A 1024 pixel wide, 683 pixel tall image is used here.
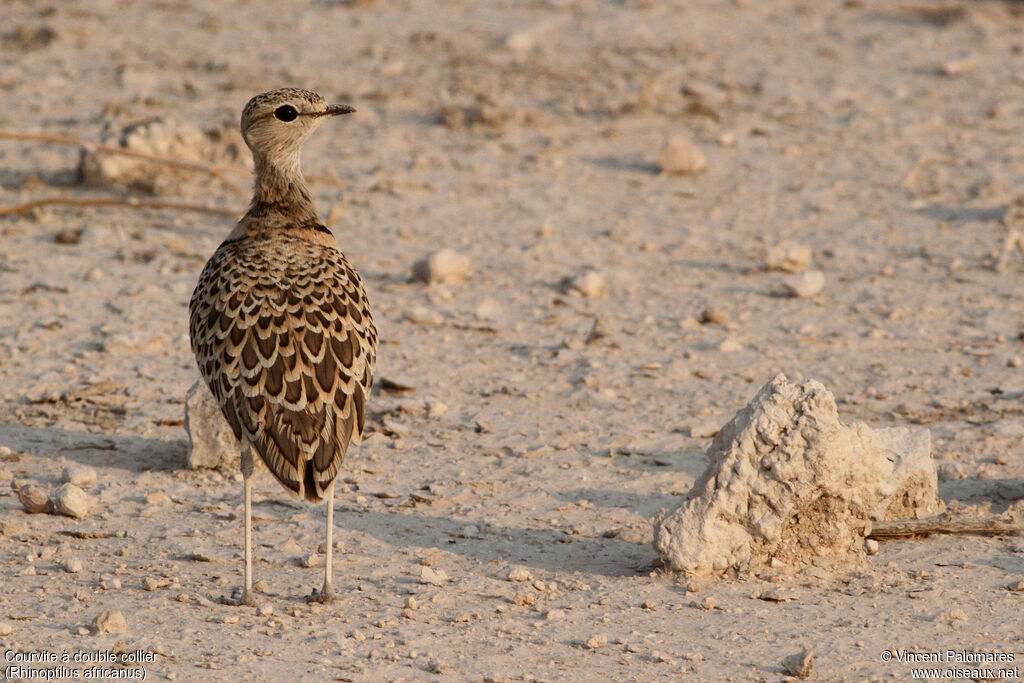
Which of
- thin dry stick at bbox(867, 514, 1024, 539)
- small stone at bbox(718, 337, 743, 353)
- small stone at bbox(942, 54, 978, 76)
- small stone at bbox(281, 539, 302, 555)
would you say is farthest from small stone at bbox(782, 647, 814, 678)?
small stone at bbox(942, 54, 978, 76)

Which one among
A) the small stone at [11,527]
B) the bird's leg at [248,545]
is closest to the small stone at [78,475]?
the small stone at [11,527]

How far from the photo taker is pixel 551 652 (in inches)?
185

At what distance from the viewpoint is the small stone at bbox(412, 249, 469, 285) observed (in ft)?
28.0

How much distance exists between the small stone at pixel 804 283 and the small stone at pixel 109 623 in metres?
5.11

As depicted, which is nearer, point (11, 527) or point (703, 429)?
point (11, 527)

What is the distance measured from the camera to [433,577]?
17.1 ft

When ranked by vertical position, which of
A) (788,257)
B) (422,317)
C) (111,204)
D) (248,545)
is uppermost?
(111,204)

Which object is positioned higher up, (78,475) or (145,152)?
(145,152)

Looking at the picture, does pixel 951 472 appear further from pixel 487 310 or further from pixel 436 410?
pixel 487 310

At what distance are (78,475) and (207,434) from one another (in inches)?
22.5

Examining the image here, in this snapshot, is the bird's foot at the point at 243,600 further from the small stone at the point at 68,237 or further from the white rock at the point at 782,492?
the small stone at the point at 68,237

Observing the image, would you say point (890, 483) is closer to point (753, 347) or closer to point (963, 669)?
point (963, 669)

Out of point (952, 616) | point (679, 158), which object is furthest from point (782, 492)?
point (679, 158)

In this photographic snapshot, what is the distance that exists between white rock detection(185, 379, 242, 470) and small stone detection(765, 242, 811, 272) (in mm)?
4127
